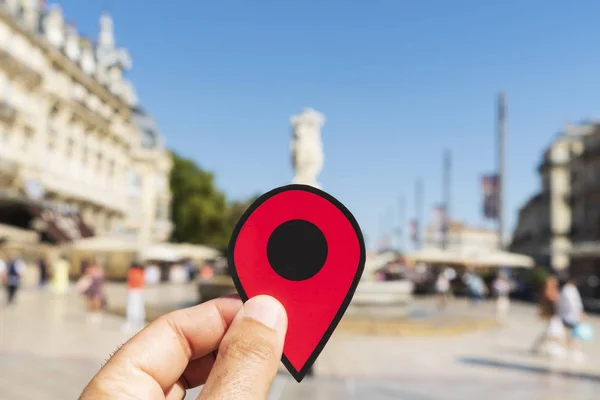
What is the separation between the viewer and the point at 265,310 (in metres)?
1.45

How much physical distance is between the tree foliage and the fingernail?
216ft

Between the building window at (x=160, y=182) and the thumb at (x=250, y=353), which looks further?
the building window at (x=160, y=182)

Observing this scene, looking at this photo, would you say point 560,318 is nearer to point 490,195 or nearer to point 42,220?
point 490,195

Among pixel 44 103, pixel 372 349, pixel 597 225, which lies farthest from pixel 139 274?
pixel 597 225

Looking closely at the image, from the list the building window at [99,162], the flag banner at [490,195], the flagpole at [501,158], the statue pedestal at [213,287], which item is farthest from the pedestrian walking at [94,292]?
the building window at [99,162]

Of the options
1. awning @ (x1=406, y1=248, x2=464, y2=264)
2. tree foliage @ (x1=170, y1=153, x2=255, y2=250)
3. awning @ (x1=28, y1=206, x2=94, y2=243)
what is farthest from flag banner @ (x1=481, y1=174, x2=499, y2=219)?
tree foliage @ (x1=170, y1=153, x2=255, y2=250)

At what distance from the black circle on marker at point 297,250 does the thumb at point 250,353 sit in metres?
0.09

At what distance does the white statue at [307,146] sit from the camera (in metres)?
17.0

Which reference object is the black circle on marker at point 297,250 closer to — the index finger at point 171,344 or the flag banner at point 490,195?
the index finger at point 171,344

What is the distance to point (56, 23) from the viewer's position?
4181 centimetres

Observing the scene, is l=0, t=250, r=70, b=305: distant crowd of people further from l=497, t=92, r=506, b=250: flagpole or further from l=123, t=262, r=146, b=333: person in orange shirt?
l=497, t=92, r=506, b=250: flagpole

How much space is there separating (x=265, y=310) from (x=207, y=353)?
24 cm

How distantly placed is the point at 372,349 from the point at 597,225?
50.4m

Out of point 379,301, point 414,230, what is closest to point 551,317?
point 379,301
